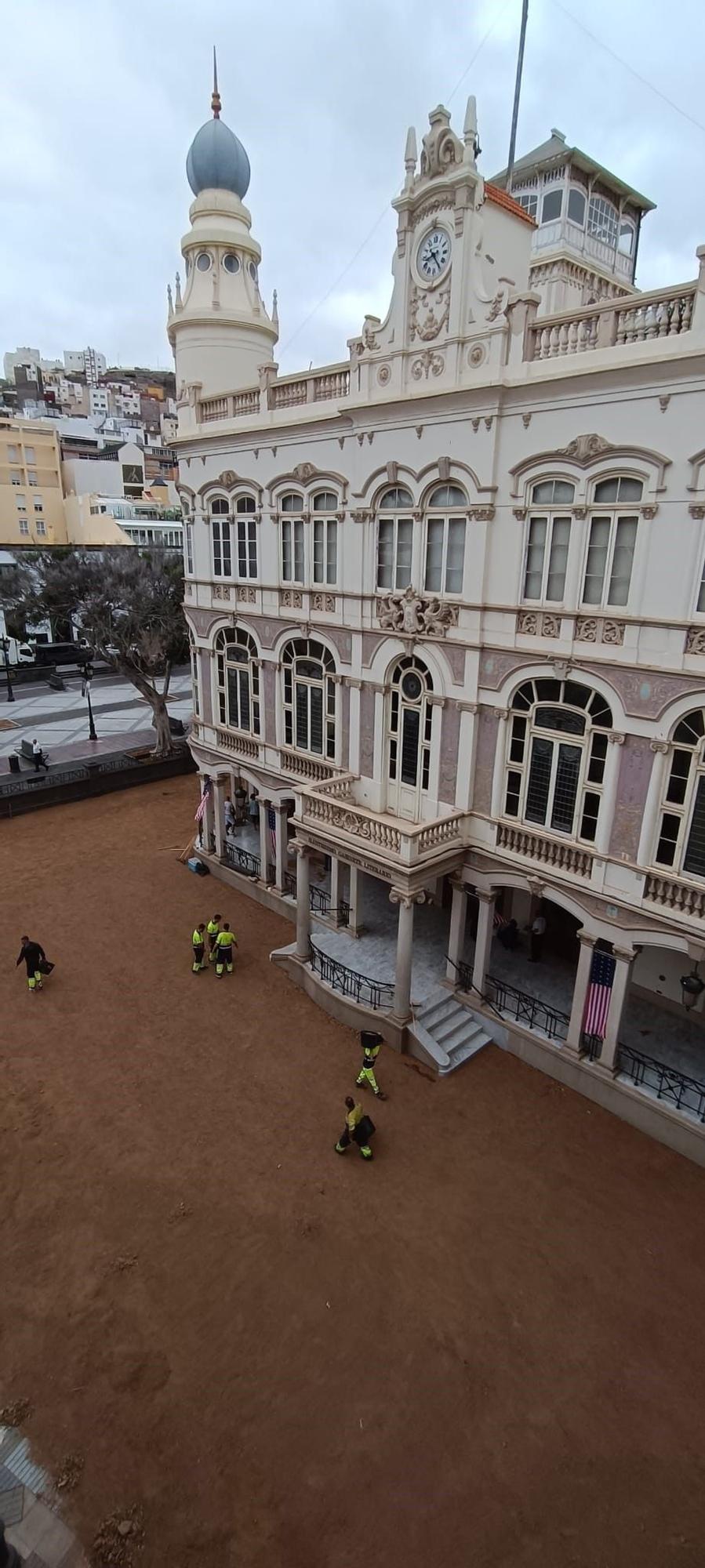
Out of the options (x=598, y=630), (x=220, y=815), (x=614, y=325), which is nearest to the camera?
(x=614, y=325)

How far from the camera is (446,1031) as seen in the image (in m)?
16.8

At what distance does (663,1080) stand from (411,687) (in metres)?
9.86

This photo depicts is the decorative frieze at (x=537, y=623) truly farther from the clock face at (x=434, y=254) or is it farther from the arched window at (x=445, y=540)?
the clock face at (x=434, y=254)

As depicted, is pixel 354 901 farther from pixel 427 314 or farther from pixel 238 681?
pixel 427 314

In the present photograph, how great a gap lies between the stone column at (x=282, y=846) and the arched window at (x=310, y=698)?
212 cm

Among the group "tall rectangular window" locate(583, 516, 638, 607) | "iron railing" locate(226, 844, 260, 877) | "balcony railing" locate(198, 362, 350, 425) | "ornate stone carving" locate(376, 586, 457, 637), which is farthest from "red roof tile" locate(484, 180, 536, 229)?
"iron railing" locate(226, 844, 260, 877)

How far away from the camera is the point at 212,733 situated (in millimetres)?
24406

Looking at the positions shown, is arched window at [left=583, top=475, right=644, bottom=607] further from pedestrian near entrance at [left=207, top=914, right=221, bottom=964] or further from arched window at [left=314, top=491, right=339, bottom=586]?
pedestrian near entrance at [left=207, top=914, right=221, bottom=964]

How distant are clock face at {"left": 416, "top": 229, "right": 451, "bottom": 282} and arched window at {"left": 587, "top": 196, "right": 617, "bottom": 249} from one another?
26.0 feet

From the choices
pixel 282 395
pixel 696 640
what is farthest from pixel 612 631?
pixel 282 395

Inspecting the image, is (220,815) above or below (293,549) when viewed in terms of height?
below

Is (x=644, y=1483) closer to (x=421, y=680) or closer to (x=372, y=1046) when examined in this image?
(x=372, y=1046)

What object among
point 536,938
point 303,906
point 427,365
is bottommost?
point 536,938

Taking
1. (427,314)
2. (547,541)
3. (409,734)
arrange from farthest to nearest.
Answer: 1. (409,734)
2. (427,314)
3. (547,541)
